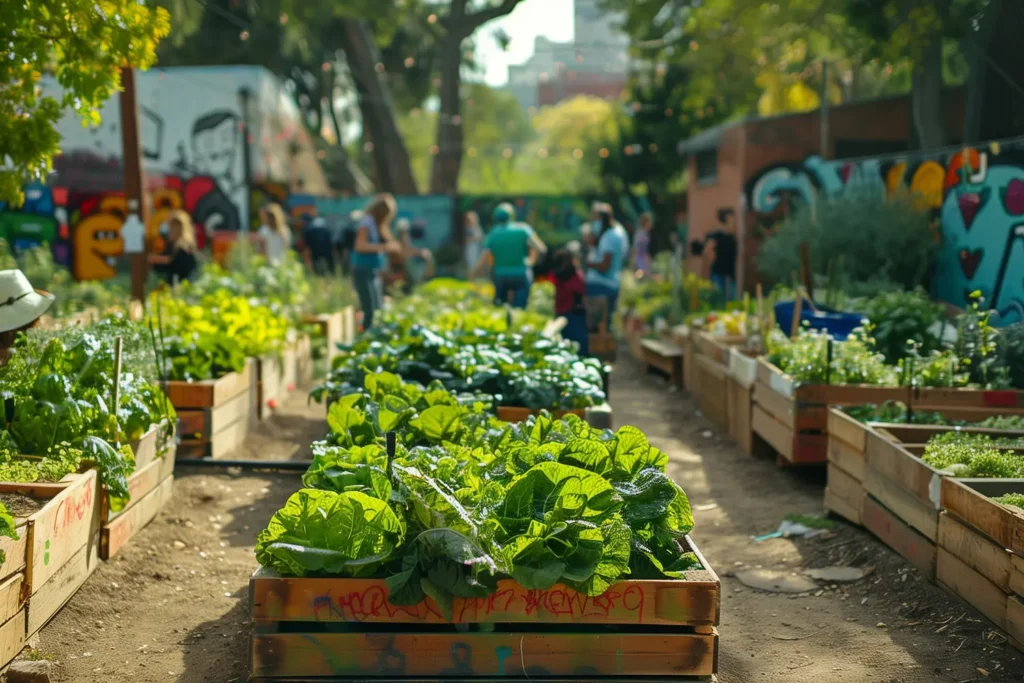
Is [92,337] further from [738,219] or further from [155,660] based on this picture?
[738,219]

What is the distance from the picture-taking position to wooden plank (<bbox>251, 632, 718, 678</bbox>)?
3947mm

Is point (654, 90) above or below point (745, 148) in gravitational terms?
above

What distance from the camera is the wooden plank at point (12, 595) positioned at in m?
4.43

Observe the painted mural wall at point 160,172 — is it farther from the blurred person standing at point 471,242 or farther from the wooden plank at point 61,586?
the wooden plank at point 61,586

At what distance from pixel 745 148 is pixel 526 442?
14580 millimetres

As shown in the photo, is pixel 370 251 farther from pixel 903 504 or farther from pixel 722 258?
pixel 903 504

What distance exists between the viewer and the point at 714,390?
1123 cm

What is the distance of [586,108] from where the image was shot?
70.1 m

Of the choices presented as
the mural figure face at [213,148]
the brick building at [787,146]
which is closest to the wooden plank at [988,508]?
the brick building at [787,146]

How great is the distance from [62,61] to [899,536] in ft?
17.9

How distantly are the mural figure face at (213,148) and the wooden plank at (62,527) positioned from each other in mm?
21148

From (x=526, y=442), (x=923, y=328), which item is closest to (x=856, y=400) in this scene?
(x=923, y=328)

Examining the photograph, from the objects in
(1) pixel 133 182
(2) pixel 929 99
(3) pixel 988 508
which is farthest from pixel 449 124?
(3) pixel 988 508

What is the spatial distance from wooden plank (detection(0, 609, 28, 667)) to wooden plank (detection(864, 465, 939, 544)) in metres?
4.29
